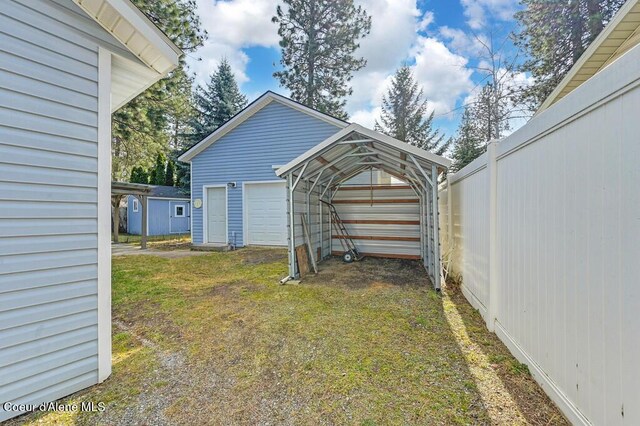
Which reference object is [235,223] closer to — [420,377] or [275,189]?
[275,189]

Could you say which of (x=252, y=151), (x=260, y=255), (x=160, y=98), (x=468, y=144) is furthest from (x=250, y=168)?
(x=468, y=144)

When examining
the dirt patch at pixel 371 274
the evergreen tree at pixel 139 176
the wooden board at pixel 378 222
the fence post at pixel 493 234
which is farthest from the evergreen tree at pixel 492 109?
the evergreen tree at pixel 139 176

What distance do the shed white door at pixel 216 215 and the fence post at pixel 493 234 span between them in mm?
9395

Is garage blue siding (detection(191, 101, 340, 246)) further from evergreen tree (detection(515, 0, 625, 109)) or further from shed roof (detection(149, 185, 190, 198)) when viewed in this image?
evergreen tree (detection(515, 0, 625, 109))

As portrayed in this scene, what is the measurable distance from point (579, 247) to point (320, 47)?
731 inches

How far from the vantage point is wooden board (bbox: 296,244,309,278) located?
6134 millimetres

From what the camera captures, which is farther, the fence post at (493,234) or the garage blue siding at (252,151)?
the garage blue siding at (252,151)

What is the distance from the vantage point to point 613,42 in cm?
484

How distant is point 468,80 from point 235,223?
38.9 ft

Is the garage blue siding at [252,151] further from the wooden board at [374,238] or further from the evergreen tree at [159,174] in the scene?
the evergreen tree at [159,174]

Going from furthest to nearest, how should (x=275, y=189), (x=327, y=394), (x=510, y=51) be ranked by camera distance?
(x=510, y=51) < (x=275, y=189) < (x=327, y=394)

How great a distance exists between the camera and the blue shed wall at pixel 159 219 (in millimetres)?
16688

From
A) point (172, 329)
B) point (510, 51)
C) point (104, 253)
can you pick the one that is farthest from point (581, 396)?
point (510, 51)

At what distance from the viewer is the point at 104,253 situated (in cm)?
258
